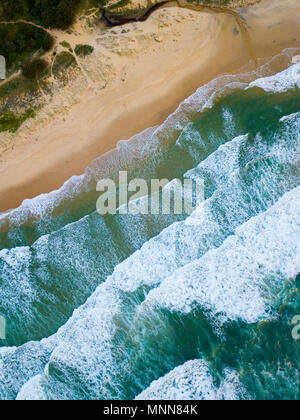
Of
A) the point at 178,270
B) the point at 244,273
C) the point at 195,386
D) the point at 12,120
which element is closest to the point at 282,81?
the point at 244,273

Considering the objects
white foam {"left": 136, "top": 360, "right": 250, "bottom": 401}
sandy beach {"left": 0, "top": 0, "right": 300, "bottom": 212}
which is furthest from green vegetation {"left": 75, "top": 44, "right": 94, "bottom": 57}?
white foam {"left": 136, "top": 360, "right": 250, "bottom": 401}

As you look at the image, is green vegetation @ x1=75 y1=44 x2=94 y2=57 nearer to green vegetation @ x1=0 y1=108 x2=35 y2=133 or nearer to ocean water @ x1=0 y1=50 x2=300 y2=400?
green vegetation @ x1=0 y1=108 x2=35 y2=133

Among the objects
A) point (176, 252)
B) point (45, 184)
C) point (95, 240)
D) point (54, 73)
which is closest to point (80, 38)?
point (54, 73)

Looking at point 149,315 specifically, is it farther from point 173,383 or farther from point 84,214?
point 84,214
